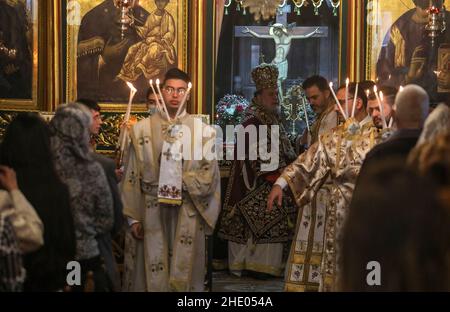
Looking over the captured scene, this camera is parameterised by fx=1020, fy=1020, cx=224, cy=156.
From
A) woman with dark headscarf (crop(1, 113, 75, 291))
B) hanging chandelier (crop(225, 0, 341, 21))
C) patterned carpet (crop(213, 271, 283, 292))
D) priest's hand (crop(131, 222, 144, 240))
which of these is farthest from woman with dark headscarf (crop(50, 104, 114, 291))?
hanging chandelier (crop(225, 0, 341, 21))

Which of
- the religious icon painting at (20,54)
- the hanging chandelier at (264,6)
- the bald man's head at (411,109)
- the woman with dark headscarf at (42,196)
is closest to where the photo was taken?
the woman with dark headscarf at (42,196)

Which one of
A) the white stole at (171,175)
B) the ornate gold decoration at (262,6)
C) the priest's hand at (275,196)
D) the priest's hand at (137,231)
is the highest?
the ornate gold decoration at (262,6)

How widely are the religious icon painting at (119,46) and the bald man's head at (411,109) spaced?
5.02m

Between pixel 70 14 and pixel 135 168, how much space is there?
133 inches

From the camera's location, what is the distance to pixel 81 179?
17.7ft

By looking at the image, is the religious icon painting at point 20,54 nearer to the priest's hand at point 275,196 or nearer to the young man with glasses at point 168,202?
the young man with glasses at point 168,202

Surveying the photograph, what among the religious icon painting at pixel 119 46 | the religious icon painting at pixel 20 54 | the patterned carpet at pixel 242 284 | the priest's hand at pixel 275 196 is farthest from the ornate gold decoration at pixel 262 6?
the priest's hand at pixel 275 196

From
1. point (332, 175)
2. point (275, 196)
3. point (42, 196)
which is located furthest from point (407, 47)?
point (42, 196)

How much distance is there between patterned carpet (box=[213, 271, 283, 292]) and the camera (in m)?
9.25

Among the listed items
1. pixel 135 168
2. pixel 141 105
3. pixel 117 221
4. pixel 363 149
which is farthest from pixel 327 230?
pixel 141 105

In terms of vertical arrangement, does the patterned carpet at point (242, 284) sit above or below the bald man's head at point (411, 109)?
below

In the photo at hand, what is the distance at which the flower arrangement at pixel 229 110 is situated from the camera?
11.3 meters

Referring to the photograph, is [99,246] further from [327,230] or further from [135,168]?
[327,230]

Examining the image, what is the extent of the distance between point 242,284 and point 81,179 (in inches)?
176
